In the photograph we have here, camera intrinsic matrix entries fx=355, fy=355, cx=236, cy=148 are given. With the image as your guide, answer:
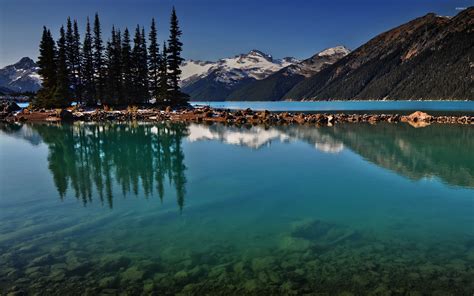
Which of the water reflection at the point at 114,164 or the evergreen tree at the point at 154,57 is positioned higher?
the evergreen tree at the point at 154,57

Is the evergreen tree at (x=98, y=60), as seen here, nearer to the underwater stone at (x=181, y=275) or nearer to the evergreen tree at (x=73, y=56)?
the evergreen tree at (x=73, y=56)

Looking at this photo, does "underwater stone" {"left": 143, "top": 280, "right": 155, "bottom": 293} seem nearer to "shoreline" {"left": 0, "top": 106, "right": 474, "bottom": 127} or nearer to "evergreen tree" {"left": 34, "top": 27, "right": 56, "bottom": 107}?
"shoreline" {"left": 0, "top": 106, "right": 474, "bottom": 127}

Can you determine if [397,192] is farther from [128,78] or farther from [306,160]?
[128,78]

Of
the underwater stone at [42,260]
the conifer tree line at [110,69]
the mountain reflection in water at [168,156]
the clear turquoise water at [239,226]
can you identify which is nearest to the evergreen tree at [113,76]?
the conifer tree line at [110,69]

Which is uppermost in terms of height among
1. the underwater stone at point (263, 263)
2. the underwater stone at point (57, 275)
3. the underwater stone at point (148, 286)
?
the underwater stone at point (57, 275)

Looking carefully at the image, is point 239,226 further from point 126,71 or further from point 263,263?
point 126,71

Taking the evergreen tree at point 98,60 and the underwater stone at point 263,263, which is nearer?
the underwater stone at point 263,263

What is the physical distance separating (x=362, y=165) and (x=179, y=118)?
5275 centimetres

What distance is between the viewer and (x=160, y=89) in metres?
86.2

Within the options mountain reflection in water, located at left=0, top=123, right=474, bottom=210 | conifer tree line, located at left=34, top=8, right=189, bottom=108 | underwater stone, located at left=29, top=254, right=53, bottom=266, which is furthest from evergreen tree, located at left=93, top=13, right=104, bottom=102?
underwater stone, located at left=29, top=254, right=53, bottom=266

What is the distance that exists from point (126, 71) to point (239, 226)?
268 ft

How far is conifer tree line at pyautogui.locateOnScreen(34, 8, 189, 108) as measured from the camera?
8181 cm

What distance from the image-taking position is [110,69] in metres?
86.4

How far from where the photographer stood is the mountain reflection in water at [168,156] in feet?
65.9
